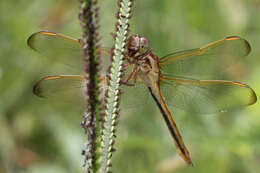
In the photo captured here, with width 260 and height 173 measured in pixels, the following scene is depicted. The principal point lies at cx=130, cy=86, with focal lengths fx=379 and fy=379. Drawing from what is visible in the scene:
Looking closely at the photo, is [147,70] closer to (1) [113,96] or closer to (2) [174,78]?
(2) [174,78]

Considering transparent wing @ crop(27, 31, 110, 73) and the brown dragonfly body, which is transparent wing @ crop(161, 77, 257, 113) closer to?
the brown dragonfly body

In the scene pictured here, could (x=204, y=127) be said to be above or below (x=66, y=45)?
below

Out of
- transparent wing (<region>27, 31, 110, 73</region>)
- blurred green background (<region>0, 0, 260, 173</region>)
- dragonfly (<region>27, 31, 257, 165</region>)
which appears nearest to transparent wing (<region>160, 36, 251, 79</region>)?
dragonfly (<region>27, 31, 257, 165</region>)

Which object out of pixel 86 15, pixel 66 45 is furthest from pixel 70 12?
pixel 86 15

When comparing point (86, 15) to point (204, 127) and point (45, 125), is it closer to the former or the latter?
point (204, 127)

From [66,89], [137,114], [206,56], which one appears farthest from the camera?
[137,114]

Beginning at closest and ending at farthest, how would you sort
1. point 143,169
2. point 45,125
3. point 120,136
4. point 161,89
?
point 161,89 → point 143,169 → point 120,136 → point 45,125

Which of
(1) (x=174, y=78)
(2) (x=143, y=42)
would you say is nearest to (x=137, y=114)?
(1) (x=174, y=78)
